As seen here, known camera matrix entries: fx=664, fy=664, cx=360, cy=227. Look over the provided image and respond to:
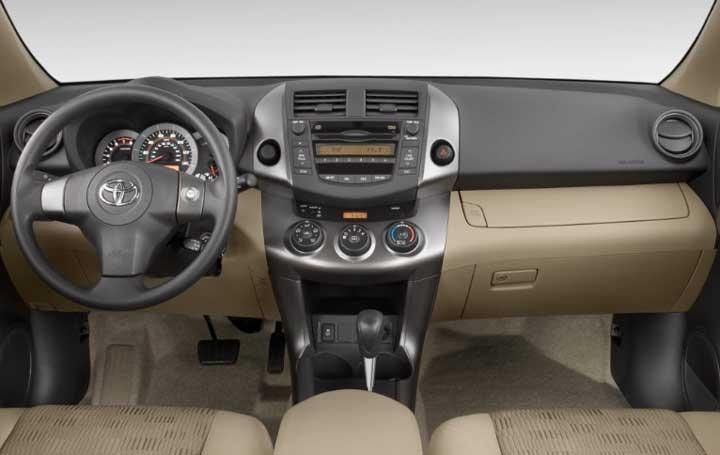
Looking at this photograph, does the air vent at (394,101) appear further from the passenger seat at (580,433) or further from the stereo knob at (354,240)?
the passenger seat at (580,433)

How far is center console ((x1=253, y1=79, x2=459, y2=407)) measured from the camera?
5.28 feet

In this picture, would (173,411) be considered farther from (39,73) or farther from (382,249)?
(39,73)

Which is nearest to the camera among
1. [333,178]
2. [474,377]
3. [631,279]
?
[333,178]

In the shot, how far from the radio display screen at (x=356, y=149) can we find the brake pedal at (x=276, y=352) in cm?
81

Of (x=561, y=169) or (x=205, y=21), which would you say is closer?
(x=561, y=169)

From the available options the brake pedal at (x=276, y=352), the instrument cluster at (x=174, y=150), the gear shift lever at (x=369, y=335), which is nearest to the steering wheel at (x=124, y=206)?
the instrument cluster at (x=174, y=150)

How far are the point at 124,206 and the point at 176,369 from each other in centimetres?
112

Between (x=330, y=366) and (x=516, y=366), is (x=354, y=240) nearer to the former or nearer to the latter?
(x=330, y=366)

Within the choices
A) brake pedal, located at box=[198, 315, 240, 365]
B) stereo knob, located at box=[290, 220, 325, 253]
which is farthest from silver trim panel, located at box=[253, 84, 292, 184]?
brake pedal, located at box=[198, 315, 240, 365]

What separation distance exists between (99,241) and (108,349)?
3.62ft

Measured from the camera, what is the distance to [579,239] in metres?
1.67

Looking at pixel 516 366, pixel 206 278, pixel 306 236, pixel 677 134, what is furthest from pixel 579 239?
pixel 206 278

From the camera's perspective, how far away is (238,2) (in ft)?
7.66

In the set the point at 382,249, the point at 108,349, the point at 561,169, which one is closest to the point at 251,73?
the point at 382,249
